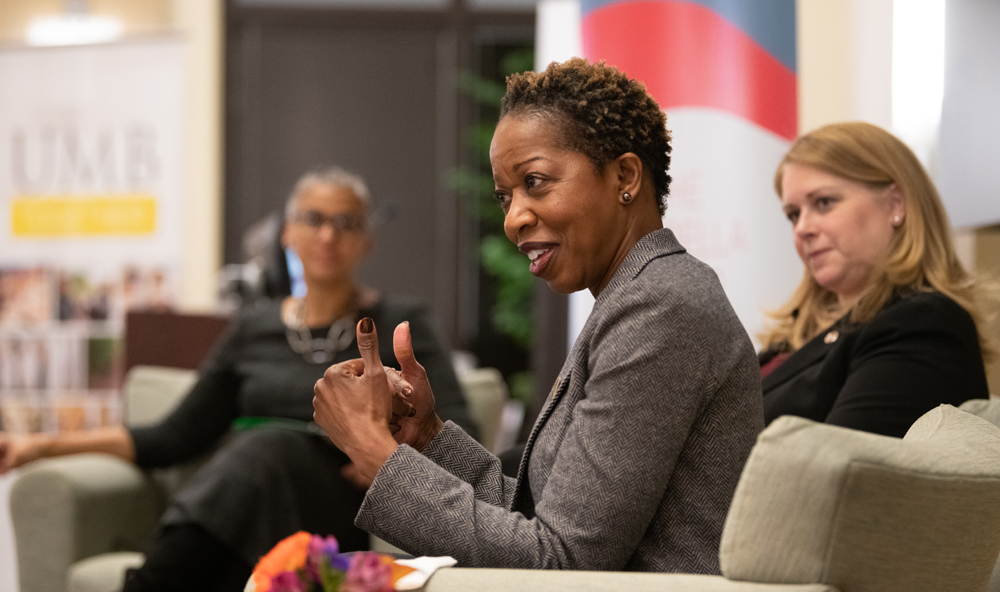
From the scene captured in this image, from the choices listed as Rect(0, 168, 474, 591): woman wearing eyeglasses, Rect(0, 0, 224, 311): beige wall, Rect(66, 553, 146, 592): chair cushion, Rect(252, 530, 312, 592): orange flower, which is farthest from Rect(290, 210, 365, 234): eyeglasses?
Rect(0, 0, 224, 311): beige wall

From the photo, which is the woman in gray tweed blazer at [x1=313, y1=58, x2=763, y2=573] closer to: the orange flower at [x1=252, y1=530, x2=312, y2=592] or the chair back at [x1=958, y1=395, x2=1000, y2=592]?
the orange flower at [x1=252, y1=530, x2=312, y2=592]

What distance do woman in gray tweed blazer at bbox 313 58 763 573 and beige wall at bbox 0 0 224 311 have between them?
4323mm

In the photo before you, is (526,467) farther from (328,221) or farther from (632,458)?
(328,221)

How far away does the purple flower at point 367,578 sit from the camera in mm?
843

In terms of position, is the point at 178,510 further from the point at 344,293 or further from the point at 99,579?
the point at 344,293

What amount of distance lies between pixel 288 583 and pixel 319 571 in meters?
0.03

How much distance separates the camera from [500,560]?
0.98m

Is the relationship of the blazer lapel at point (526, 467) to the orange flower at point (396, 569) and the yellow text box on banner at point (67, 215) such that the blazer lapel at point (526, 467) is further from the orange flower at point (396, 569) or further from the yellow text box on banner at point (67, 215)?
the yellow text box on banner at point (67, 215)

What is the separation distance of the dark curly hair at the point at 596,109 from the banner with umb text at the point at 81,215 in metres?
3.92

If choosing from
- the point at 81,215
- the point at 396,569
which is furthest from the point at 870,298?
the point at 81,215

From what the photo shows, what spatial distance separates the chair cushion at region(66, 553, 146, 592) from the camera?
223cm

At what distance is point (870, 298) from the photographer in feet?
5.53

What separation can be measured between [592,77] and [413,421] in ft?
1.67

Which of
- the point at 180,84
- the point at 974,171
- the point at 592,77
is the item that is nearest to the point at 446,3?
the point at 180,84
